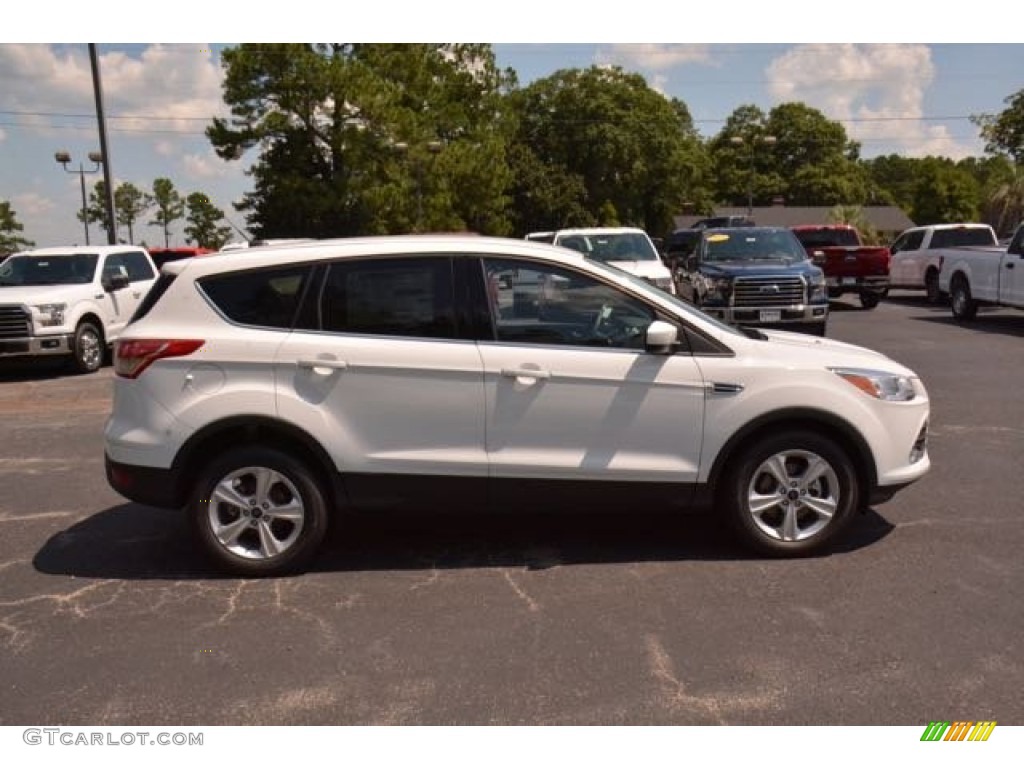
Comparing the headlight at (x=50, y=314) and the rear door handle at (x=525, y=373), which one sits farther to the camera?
the headlight at (x=50, y=314)

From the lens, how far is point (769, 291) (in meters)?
12.9

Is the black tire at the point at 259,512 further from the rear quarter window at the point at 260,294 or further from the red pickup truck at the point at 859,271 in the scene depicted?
the red pickup truck at the point at 859,271

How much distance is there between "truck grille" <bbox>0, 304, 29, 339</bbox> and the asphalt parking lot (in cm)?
684

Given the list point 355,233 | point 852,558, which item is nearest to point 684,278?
point 852,558

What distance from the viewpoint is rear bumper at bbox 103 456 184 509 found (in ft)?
15.4

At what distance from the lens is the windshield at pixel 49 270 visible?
13305 millimetres

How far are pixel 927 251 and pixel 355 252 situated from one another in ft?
64.8

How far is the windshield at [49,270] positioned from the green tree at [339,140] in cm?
2567

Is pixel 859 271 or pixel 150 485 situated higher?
pixel 859 271

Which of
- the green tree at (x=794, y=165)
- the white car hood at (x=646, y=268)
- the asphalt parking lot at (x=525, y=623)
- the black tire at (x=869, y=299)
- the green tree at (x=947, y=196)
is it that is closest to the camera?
the asphalt parking lot at (x=525, y=623)

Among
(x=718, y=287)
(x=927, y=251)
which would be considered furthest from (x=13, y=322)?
(x=927, y=251)

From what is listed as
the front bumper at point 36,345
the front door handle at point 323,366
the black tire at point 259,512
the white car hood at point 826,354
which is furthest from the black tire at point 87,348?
the white car hood at point 826,354

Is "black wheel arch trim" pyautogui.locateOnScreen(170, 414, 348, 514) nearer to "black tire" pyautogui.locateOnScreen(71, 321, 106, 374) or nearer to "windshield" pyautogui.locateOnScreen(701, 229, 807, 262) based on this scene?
"black tire" pyautogui.locateOnScreen(71, 321, 106, 374)

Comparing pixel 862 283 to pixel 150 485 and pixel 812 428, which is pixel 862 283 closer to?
pixel 812 428
